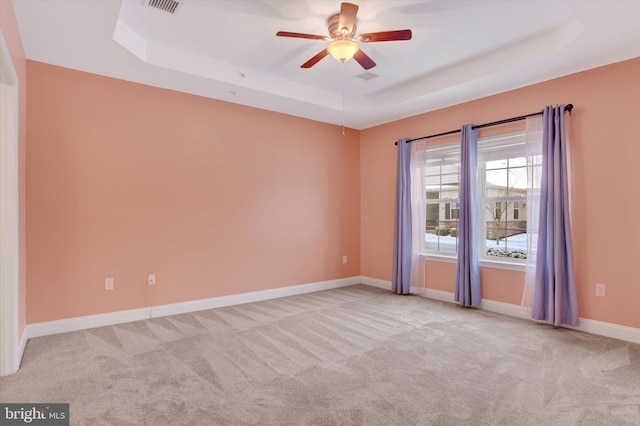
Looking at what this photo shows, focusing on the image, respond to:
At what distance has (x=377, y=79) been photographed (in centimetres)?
433

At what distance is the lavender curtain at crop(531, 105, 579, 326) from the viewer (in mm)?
3463

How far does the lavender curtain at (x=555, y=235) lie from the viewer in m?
3.46

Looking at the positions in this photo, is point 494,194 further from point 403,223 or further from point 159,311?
point 159,311

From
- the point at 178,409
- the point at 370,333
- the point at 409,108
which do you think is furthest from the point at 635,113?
the point at 178,409

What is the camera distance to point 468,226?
169 inches

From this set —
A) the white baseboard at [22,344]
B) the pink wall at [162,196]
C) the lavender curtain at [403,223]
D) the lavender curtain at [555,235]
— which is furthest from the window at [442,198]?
the white baseboard at [22,344]

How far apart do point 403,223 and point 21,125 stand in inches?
179

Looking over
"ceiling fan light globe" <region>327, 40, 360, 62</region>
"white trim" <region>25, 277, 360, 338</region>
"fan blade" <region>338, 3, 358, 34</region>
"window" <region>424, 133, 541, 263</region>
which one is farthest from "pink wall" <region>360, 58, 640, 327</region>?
"white trim" <region>25, 277, 360, 338</region>

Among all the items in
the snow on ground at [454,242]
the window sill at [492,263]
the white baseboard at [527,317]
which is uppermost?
the snow on ground at [454,242]

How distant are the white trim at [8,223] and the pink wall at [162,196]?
0.92 m

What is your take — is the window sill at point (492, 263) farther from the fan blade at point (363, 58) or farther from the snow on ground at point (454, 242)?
the fan blade at point (363, 58)

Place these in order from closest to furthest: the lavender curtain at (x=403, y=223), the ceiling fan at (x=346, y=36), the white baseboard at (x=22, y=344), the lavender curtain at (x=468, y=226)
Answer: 1. the ceiling fan at (x=346, y=36)
2. the white baseboard at (x=22, y=344)
3. the lavender curtain at (x=468, y=226)
4. the lavender curtain at (x=403, y=223)

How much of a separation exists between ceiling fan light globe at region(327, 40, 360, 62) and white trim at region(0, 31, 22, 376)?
2365 mm

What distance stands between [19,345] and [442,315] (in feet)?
13.6
